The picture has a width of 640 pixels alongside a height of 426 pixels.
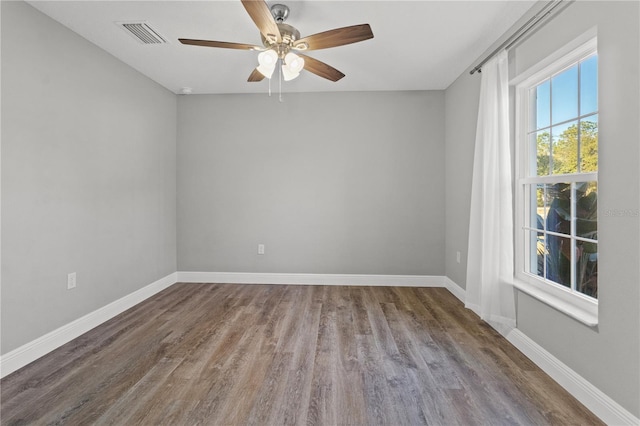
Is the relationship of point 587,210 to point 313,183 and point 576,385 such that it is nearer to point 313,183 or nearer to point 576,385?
point 576,385

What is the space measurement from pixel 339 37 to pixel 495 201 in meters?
1.70

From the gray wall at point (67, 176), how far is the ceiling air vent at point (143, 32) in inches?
17.9

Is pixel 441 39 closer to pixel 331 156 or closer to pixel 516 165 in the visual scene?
pixel 516 165

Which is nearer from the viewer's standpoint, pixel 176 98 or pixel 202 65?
pixel 202 65

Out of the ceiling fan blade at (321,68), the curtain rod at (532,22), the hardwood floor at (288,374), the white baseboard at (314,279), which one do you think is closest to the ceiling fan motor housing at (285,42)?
the ceiling fan blade at (321,68)

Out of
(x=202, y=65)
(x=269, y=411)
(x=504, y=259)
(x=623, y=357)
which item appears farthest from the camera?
(x=202, y=65)

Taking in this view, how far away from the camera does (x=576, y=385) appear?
183cm

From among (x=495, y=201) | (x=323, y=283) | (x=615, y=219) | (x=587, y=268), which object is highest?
(x=495, y=201)

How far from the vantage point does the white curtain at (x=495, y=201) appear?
8.11 feet

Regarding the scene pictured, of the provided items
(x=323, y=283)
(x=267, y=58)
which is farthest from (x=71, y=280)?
(x=323, y=283)

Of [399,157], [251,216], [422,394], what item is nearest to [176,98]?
[251,216]

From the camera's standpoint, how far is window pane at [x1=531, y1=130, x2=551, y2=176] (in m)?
2.32

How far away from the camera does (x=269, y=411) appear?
1.72 meters

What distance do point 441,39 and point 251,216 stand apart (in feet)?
9.53
